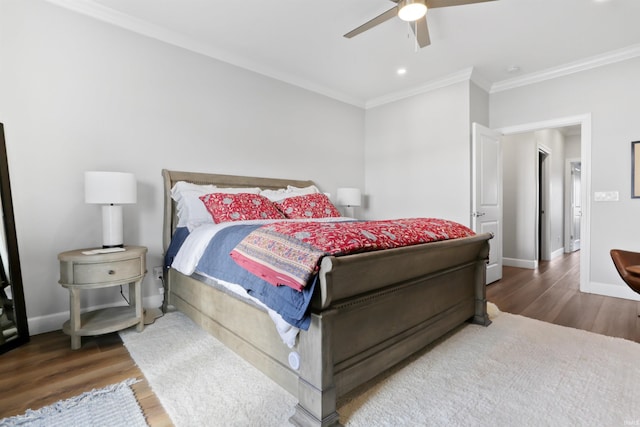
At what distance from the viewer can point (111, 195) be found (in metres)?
2.21

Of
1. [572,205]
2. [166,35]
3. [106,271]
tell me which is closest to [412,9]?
[166,35]

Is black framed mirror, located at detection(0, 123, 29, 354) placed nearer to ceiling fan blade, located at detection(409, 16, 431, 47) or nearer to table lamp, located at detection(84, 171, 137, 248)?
table lamp, located at detection(84, 171, 137, 248)

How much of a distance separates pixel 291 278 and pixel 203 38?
286cm

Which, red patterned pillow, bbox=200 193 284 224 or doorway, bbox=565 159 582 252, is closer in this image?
red patterned pillow, bbox=200 193 284 224

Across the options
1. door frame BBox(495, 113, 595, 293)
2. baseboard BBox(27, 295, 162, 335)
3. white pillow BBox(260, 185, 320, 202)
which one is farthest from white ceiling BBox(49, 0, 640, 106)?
baseboard BBox(27, 295, 162, 335)

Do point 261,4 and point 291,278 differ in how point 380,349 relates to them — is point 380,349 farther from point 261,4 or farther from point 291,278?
point 261,4

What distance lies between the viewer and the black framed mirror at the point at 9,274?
2098 millimetres

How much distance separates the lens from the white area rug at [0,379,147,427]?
1366mm

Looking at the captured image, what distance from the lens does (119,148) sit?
2.71 m

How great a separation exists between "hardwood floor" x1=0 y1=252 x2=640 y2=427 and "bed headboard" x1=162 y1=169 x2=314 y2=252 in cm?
Result: 101

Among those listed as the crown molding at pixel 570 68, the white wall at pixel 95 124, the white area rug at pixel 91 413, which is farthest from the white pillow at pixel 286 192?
the crown molding at pixel 570 68

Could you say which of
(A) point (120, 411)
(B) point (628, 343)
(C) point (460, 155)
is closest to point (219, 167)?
(A) point (120, 411)

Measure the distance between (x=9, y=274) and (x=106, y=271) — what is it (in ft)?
2.20

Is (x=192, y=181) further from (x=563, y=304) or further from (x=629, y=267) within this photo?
(x=629, y=267)
